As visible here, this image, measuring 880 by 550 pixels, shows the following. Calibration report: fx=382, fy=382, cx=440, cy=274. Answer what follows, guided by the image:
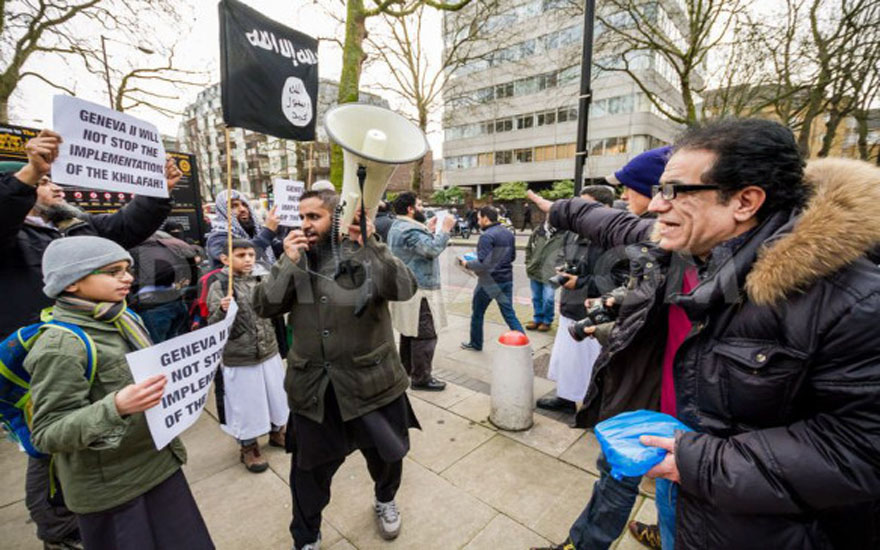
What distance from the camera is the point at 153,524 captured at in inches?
67.6

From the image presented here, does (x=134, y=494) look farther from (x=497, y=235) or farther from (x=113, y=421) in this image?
(x=497, y=235)

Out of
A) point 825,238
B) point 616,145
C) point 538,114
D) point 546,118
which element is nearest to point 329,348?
point 825,238

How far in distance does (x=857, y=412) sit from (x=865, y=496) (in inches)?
8.6

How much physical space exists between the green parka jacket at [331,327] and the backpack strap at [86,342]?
0.72 metres

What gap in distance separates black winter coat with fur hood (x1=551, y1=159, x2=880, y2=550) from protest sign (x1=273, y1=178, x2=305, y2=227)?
346 cm

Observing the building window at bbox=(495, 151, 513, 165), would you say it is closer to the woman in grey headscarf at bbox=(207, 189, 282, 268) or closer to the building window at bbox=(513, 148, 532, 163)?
the building window at bbox=(513, 148, 532, 163)

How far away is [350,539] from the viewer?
235 cm

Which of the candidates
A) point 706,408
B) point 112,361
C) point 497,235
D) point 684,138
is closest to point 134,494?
point 112,361

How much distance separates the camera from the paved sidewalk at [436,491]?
2.36 m

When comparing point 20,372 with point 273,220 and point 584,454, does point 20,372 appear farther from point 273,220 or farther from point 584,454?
point 584,454

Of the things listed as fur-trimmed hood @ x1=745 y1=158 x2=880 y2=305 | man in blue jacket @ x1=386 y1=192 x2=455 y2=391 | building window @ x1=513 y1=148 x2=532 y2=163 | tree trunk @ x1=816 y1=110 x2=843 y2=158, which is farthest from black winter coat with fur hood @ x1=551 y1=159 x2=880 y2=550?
building window @ x1=513 y1=148 x2=532 y2=163

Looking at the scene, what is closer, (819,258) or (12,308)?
(819,258)

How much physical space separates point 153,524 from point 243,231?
10.5 ft

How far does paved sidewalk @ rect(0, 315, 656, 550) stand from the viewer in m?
2.36
